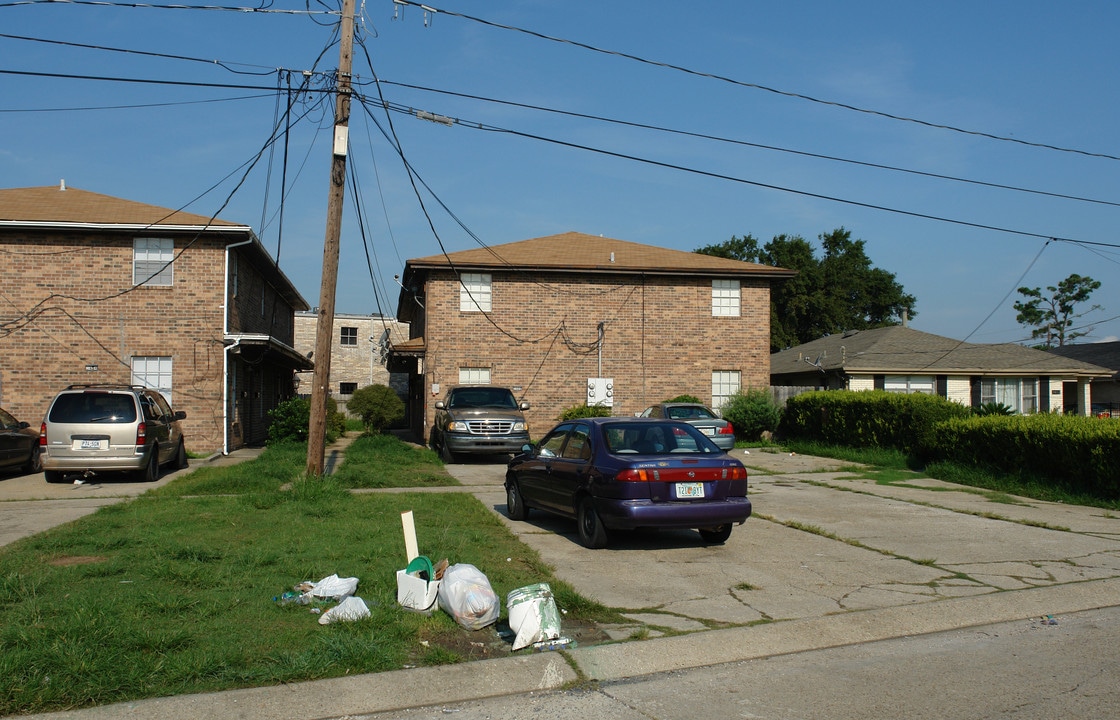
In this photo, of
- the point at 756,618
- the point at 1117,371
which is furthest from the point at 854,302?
the point at 756,618

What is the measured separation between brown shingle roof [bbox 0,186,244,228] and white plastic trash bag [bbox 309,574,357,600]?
16568 mm

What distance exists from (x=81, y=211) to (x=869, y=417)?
66.3 ft

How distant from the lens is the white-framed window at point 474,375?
25656 mm

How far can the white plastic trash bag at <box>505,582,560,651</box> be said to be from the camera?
5.63 metres

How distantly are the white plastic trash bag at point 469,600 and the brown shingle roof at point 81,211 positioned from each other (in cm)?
1735

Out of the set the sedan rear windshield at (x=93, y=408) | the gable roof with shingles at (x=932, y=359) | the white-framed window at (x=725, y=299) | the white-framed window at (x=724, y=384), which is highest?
the white-framed window at (x=725, y=299)

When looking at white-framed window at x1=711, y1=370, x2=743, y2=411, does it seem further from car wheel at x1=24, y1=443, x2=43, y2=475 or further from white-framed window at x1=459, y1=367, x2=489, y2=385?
car wheel at x1=24, y1=443, x2=43, y2=475

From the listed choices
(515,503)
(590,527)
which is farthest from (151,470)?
(590,527)

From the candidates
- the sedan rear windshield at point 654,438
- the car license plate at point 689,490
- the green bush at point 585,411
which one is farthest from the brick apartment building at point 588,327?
the car license plate at point 689,490

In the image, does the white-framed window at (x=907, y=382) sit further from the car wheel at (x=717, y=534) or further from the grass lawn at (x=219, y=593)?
the car wheel at (x=717, y=534)

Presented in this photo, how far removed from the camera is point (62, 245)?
21031 mm

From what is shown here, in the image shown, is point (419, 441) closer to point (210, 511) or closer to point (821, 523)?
point (210, 511)

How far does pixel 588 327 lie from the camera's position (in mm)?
26359

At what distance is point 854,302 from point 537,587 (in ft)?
194
